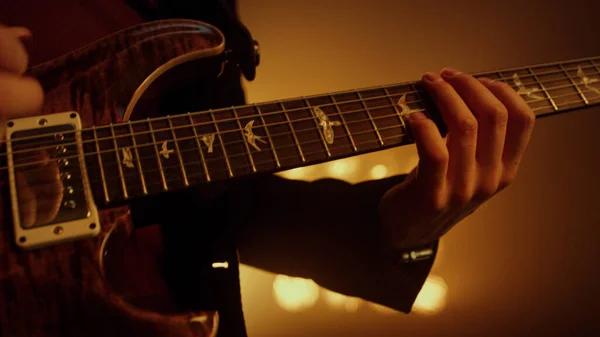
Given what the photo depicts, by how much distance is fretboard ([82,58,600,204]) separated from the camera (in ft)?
1.39

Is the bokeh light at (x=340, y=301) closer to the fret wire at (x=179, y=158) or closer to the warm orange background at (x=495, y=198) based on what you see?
the warm orange background at (x=495, y=198)

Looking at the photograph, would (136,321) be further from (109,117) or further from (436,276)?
(436,276)

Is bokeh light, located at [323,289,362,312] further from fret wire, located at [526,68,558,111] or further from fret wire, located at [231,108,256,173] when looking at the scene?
fret wire, located at [526,68,558,111]

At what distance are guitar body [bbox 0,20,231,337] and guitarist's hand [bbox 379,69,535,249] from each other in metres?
0.30

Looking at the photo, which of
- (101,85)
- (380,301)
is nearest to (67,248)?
(101,85)

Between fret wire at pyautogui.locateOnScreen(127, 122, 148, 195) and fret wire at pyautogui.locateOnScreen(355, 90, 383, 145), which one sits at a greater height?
fret wire at pyautogui.locateOnScreen(355, 90, 383, 145)

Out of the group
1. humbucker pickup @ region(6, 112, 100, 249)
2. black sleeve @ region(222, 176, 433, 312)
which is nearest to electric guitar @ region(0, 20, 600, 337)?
humbucker pickup @ region(6, 112, 100, 249)

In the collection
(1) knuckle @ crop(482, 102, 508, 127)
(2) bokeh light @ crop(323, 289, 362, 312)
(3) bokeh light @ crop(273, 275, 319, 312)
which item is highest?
(1) knuckle @ crop(482, 102, 508, 127)

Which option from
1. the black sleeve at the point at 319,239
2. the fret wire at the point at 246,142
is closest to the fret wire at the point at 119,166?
the fret wire at the point at 246,142

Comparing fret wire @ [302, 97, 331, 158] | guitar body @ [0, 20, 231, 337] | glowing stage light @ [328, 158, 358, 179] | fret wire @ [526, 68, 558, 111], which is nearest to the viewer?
guitar body @ [0, 20, 231, 337]

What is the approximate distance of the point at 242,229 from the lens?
0.65 m

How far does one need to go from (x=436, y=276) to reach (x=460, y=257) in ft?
0.20

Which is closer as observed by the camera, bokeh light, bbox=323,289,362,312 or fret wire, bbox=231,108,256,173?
fret wire, bbox=231,108,256,173

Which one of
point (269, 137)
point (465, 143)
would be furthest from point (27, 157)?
point (465, 143)
